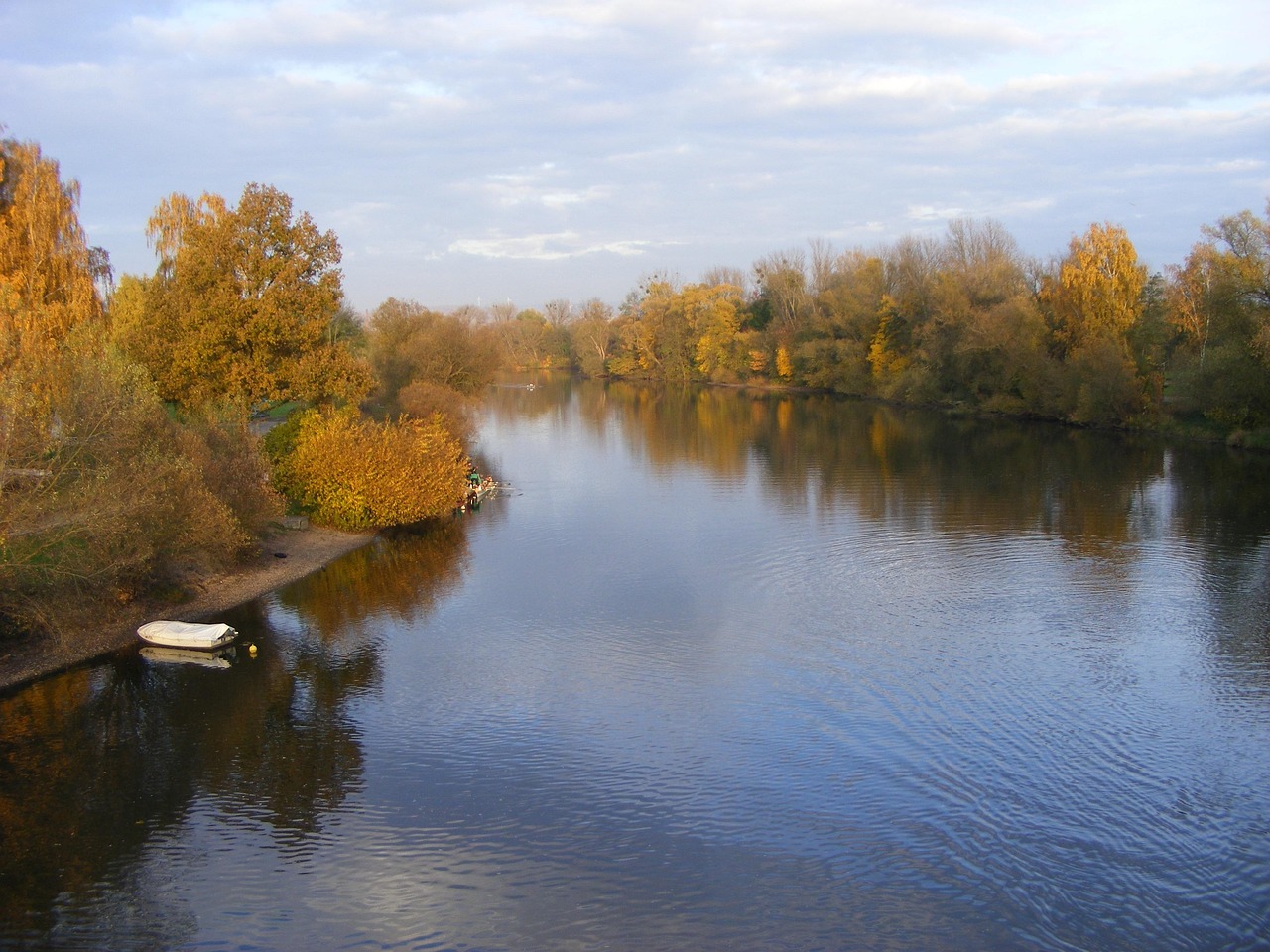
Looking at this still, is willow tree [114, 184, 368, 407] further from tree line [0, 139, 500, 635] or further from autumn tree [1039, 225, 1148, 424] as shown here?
autumn tree [1039, 225, 1148, 424]

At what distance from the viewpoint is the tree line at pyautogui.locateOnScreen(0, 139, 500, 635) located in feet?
54.2

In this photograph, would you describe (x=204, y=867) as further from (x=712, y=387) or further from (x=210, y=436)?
(x=712, y=387)

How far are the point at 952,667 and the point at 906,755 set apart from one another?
141 inches

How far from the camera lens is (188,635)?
709 inches

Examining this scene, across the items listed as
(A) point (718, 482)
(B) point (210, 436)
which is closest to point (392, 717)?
(B) point (210, 436)

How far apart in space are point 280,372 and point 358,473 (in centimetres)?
476

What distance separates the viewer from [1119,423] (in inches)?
1925

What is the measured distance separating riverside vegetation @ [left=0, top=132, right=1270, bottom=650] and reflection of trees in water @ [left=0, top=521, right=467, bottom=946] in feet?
6.40

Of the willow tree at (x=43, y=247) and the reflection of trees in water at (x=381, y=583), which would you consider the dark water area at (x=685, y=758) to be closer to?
the reflection of trees in water at (x=381, y=583)

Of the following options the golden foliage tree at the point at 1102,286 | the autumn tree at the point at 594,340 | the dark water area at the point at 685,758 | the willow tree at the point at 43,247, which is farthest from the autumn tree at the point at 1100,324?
the autumn tree at the point at 594,340

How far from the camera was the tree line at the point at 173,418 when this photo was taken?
16.5 meters

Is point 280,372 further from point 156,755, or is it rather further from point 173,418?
point 156,755

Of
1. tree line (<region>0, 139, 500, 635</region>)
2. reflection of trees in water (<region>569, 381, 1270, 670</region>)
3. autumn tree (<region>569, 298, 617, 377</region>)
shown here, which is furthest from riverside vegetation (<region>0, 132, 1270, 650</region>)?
autumn tree (<region>569, 298, 617, 377</region>)

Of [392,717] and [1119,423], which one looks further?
[1119,423]
